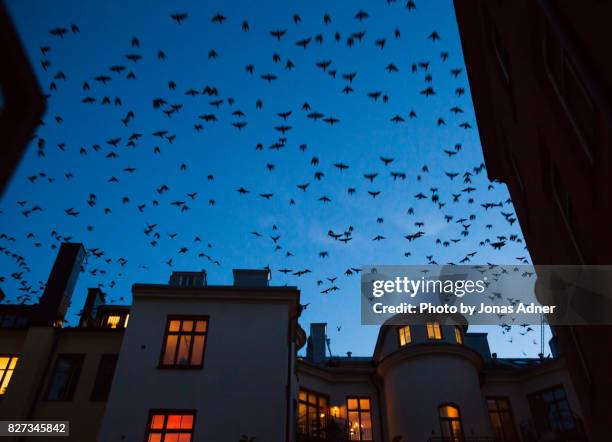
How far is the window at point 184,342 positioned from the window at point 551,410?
848 inches

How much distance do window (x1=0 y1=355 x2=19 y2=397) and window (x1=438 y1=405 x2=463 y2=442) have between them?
23624mm

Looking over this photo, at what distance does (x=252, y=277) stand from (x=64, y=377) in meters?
11.7

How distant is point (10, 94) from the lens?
160cm

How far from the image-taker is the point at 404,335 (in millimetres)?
28141

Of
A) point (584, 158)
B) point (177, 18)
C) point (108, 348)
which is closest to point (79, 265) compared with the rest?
point (108, 348)

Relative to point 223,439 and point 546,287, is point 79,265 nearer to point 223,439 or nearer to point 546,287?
point 223,439

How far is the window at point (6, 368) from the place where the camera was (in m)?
22.1

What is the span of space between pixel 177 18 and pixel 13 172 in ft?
48.4

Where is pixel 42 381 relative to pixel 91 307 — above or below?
below

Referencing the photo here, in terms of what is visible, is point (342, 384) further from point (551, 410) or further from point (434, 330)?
point (551, 410)

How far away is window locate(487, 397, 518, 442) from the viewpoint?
89.1 ft

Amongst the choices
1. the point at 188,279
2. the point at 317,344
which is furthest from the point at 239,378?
the point at 317,344

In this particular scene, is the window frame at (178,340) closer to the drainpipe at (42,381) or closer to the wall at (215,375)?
the wall at (215,375)

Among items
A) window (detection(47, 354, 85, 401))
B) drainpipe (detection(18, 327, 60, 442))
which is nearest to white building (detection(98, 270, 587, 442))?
window (detection(47, 354, 85, 401))
